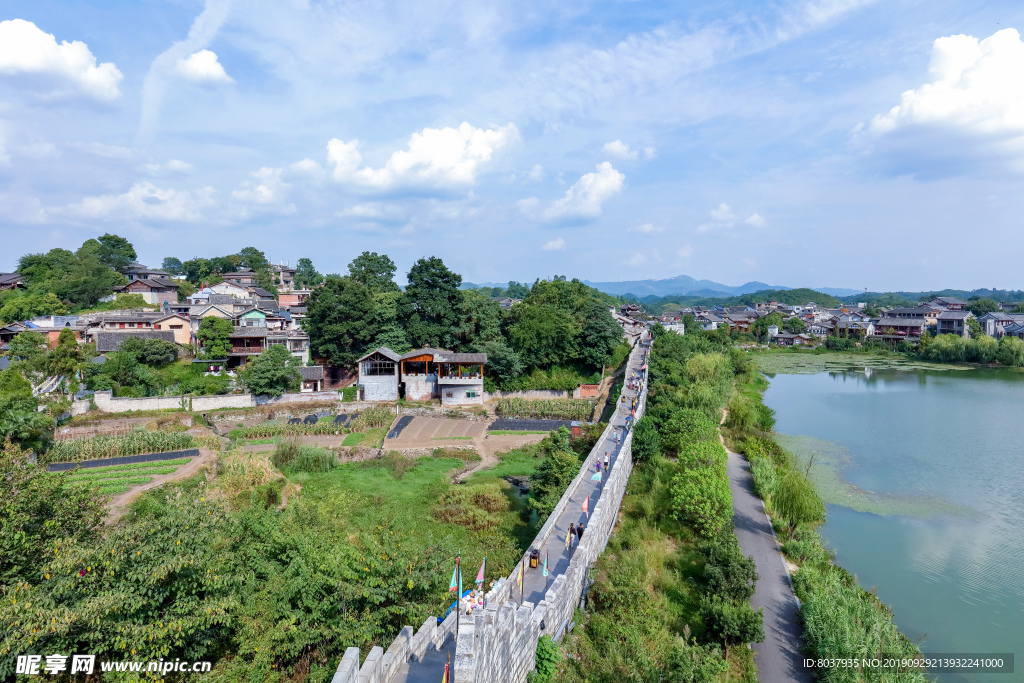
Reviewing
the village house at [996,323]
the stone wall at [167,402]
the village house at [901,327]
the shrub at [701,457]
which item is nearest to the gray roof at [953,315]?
the village house at [996,323]

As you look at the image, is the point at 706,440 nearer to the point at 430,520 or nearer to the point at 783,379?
the point at 430,520

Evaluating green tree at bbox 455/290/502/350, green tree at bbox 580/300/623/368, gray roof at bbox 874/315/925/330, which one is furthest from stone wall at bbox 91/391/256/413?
gray roof at bbox 874/315/925/330

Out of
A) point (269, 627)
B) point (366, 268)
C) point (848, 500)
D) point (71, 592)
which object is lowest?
point (848, 500)

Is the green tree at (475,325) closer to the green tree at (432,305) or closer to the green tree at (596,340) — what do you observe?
the green tree at (432,305)

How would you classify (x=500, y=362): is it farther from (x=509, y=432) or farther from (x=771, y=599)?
(x=771, y=599)

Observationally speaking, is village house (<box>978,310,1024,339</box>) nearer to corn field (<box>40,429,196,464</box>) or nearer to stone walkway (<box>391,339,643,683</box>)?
stone walkway (<box>391,339,643,683</box>)

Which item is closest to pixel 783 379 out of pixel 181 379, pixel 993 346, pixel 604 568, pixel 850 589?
pixel 993 346

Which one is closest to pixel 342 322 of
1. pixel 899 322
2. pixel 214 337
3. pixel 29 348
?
pixel 214 337
